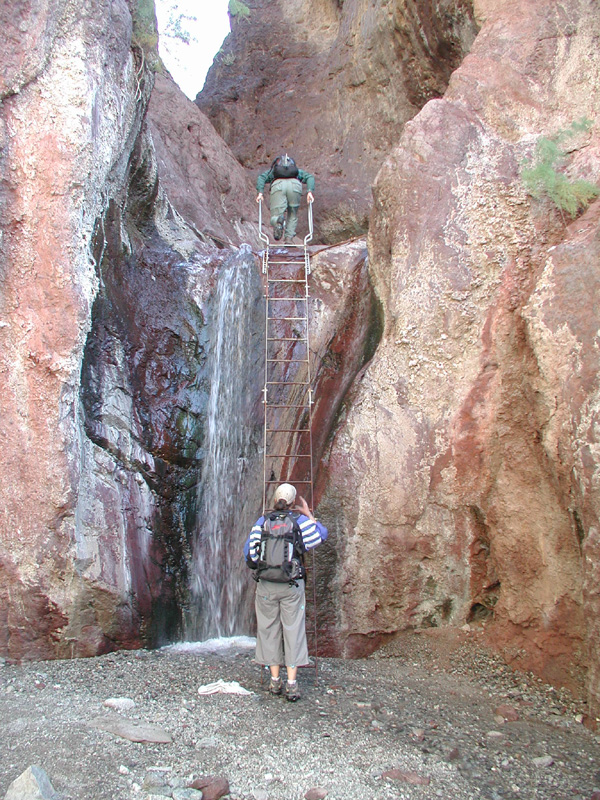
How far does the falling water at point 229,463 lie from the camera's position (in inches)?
277

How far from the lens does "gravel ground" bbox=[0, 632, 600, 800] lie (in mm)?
3912

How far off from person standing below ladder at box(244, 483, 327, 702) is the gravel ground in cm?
31

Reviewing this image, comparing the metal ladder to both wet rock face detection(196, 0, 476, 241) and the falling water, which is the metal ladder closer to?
the falling water

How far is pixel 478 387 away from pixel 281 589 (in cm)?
249

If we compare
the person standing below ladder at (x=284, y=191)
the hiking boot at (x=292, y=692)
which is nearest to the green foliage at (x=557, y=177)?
the person standing below ladder at (x=284, y=191)

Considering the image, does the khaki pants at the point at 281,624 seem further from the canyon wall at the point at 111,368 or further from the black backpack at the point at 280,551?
the canyon wall at the point at 111,368

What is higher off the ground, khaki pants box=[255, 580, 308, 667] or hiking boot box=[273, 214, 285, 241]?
hiking boot box=[273, 214, 285, 241]

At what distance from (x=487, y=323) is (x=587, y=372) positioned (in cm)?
126

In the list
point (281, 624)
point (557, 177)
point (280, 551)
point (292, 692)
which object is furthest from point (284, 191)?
point (292, 692)

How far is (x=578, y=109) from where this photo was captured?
6473mm

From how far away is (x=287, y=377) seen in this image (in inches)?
313

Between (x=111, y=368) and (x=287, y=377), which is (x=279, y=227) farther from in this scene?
(x=111, y=368)

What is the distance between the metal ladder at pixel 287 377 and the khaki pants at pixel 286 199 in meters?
0.72

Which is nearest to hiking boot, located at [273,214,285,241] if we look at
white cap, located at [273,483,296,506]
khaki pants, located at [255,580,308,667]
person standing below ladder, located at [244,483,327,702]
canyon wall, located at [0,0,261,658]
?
canyon wall, located at [0,0,261,658]
